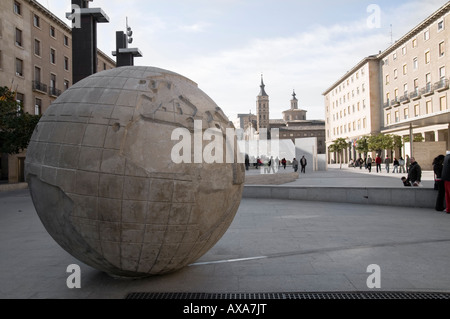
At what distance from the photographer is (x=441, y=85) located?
3550 cm

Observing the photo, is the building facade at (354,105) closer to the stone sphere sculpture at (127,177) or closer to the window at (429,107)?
the window at (429,107)

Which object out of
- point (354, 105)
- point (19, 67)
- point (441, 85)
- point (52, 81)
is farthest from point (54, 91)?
point (354, 105)

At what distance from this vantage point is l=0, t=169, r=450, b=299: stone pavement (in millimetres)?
3979

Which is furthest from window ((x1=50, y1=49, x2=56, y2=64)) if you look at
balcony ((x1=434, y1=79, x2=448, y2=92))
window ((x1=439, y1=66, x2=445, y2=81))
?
window ((x1=439, y1=66, x2=445, y2=81))

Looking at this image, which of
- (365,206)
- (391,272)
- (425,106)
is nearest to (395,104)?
(425,106)

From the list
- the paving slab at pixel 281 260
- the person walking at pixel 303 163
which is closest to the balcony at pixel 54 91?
the person walking at pixel 303 163

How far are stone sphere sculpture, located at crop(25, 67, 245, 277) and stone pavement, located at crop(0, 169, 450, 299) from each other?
0.45m

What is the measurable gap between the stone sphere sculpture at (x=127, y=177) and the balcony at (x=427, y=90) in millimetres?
40924

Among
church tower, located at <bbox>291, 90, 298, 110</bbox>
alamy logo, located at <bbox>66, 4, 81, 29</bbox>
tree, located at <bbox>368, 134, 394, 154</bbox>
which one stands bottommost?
tree, located at <bbox>368, 134, 394, 154</bbox>

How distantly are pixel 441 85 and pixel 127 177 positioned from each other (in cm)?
4055

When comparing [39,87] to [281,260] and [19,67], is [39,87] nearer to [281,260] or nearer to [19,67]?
[19,67]

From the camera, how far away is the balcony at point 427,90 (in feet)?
123

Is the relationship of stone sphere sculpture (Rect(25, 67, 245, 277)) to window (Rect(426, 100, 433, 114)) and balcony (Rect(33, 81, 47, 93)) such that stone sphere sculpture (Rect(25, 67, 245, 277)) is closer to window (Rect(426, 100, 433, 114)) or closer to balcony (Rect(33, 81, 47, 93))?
balcony (Rect(33, 81, 47, 93))
